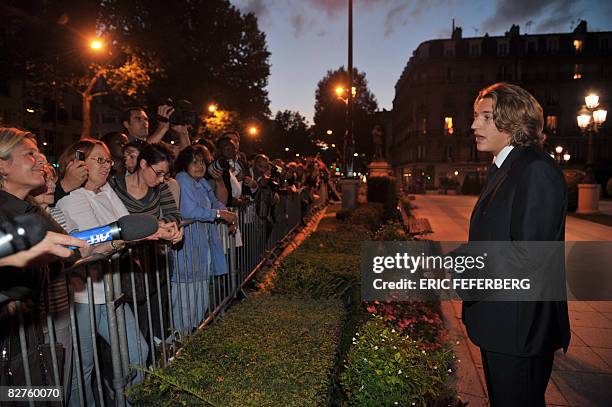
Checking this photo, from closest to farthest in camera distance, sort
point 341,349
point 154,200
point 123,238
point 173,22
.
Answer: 1. point 123,238
2. point 341,349
3. point 154,200
4. point 173,22

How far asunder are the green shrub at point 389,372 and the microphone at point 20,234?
6.50 ft

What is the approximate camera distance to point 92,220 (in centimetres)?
329

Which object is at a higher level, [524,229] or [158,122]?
[158,122]

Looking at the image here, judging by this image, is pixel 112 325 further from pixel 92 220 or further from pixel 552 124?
pixel 552 124

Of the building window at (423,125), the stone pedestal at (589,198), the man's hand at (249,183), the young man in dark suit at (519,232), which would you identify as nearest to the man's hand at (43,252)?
the young man in dark suit at (519,232)

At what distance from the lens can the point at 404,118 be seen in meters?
70.9

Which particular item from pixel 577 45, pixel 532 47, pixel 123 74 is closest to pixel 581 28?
pixel 577 45

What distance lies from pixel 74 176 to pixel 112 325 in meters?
1.39

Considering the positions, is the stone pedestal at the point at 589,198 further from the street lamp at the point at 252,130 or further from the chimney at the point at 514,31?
the chimney at the point at 514,31

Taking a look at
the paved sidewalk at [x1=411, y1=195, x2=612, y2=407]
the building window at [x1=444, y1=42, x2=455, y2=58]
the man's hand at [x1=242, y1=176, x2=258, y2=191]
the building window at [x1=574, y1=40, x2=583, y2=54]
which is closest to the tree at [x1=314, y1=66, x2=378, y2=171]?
the building window at [x1=444, y1=42, x2=455, y2=58]

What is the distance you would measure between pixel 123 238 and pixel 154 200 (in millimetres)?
2375

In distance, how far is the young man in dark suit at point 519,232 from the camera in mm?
2117

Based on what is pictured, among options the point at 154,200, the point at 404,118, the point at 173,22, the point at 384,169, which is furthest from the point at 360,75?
the point at 154,200

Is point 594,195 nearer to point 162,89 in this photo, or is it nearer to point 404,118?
point 162,89
